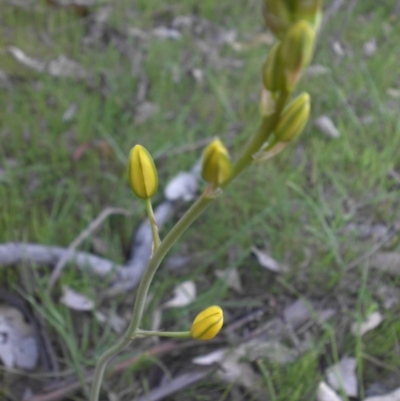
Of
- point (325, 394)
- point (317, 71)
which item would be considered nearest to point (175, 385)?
point (325, 394)

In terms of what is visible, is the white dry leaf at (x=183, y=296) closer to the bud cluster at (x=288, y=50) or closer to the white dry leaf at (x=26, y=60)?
the bud cluster at (x=288, y=50)

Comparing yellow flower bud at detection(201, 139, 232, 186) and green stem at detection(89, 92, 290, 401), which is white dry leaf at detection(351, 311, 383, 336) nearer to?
green stem at detection(89, 92, 290, 401)

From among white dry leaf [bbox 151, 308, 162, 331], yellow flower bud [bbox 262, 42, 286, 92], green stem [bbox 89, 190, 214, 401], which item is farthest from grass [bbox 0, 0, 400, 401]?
yellow flower bud [bbox 262, 42, 286, 92]

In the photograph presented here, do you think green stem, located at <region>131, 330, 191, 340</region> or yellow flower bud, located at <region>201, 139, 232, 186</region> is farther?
green stem, located at <region>131, 330, 191, 340</region>

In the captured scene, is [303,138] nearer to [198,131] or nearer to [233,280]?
[198,131]

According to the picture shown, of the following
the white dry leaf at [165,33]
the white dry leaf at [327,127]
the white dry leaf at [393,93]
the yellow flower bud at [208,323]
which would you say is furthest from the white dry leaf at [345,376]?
the white dry leaf at [165,33]

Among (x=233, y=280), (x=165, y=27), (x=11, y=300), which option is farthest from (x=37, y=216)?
(x=165, y=27)
